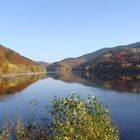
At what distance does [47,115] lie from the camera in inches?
2047

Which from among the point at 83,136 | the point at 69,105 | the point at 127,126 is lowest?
the point at 127,126

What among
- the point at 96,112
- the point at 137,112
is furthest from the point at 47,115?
the point at 96,112

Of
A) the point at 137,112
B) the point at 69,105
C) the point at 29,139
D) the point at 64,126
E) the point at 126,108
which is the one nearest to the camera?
the point at 64,126

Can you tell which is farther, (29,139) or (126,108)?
(126,108)

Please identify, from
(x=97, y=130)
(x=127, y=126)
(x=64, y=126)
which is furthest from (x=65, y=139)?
(x=127, y=126)

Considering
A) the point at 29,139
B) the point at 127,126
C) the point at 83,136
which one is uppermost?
the point at 83,136

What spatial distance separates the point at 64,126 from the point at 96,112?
2318 mm

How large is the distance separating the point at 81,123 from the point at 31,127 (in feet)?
29.9

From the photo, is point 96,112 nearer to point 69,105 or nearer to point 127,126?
point 69,105

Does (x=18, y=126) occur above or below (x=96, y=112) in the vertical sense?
below

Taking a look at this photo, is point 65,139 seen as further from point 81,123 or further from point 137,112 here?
point 137,112

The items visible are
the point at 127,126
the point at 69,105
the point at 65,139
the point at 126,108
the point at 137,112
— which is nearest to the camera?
the point at 65,139

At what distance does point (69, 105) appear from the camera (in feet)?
57.3

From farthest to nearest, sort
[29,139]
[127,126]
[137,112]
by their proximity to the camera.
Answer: [137,112], [127,126], [29,139]
